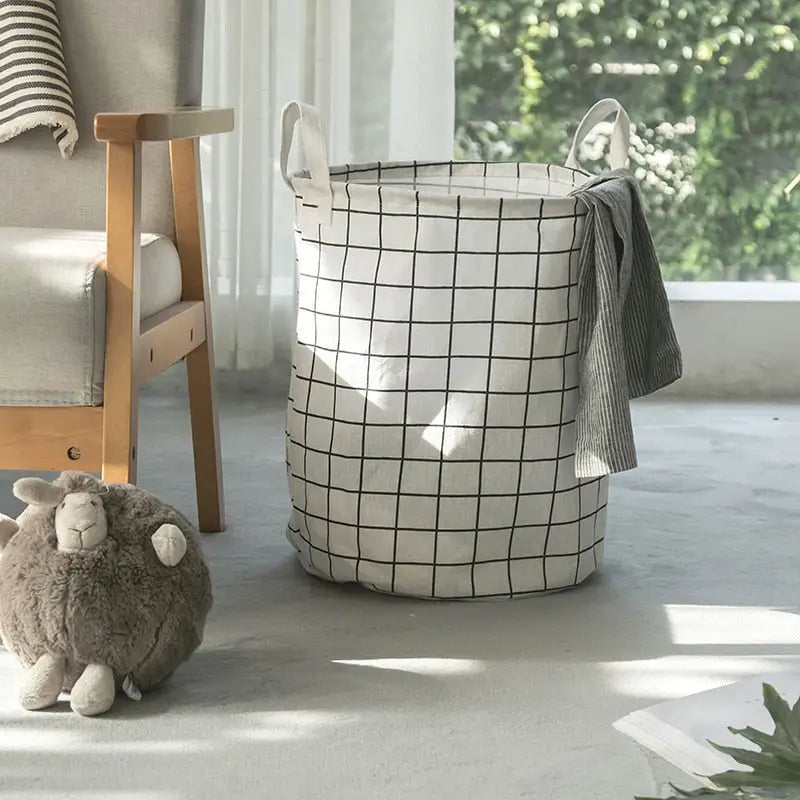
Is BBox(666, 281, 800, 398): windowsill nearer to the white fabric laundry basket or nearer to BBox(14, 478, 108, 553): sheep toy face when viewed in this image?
the white fabric laundry basket

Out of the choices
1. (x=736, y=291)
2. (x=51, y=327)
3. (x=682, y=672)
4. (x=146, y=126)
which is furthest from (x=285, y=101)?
(x=682, y=672)

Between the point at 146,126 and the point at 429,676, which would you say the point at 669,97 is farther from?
the point at 429,676

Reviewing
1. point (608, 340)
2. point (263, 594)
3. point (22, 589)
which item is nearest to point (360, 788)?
point (22, 589)

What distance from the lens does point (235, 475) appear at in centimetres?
208

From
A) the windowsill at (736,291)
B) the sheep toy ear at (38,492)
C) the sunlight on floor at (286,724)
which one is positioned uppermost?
the sheep toy ear at (38,492)

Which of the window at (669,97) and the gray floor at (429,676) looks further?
the window at (669,97)

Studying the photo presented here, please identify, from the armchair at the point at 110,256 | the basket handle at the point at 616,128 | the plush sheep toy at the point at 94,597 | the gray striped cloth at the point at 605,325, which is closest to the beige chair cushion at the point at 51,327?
the armchair at the point at 110,256

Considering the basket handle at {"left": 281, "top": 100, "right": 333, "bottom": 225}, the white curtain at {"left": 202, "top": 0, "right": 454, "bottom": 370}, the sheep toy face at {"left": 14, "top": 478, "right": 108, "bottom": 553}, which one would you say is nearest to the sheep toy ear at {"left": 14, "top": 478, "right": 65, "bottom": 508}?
the sheep toy face at {"left": 14, "top": 478, "right": 108, "bottom": 553}

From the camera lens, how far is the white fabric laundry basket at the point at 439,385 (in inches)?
56.8

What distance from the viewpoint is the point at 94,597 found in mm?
1206

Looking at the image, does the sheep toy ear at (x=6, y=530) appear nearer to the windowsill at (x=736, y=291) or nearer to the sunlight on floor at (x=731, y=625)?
the sunlight on floor at (x=731, y=625)

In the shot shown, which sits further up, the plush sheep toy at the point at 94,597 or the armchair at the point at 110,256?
the armchair at the point at 110,256

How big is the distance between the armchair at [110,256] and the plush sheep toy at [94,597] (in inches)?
4.0

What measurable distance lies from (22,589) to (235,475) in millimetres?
863
